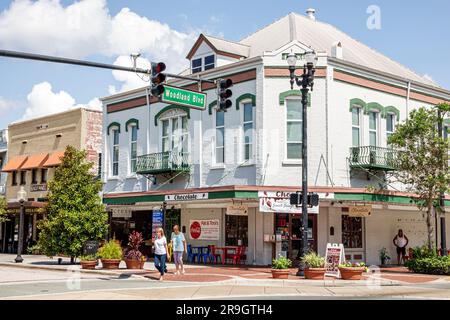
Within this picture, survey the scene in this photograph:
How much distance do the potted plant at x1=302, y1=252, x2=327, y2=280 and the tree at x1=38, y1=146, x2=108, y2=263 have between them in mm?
10388

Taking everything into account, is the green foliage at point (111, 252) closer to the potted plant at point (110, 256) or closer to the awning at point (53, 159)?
the potted plant at point (110, 256)

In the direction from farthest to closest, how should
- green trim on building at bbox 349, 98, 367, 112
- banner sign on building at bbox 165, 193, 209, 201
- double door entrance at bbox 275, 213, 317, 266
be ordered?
1. green trim on building at bbox 349, 98, 367, 112
2. double door entrance at bbox 275, 213, 317, 266
3. banner sign on building at bbox 165, 193, 209, 201

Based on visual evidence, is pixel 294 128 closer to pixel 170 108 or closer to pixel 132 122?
pixel 170 108

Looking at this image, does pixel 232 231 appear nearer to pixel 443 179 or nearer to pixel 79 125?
pixel 443 179

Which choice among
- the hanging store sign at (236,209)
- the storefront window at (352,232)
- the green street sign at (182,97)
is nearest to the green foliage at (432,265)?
the storefront window at (352,232)

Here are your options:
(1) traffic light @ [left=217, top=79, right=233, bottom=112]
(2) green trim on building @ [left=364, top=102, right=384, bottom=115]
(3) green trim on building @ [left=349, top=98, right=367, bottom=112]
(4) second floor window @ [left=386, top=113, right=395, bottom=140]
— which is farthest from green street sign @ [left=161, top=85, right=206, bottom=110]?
(4) second floor window @ [left=386, top=113, right=395, bottom=140]

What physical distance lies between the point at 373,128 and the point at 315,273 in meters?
10.6

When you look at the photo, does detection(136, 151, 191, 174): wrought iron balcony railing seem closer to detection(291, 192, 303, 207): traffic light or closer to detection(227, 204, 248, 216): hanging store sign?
detection(227, 204, 248, 216): hanging store sign

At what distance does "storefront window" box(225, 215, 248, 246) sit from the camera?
28.2 metres

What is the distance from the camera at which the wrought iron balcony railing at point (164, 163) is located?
30.2 metres

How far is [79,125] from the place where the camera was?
131ft

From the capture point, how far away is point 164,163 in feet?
101
